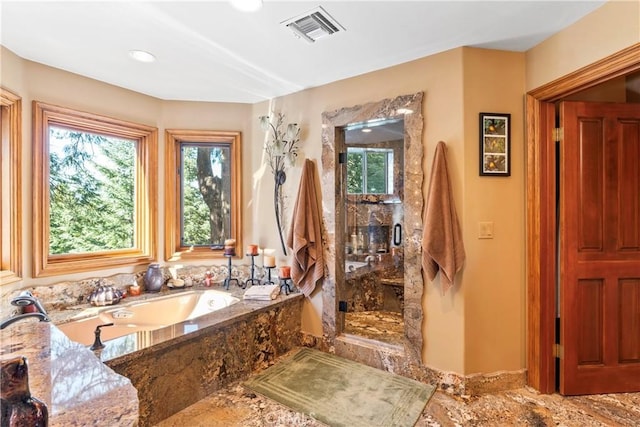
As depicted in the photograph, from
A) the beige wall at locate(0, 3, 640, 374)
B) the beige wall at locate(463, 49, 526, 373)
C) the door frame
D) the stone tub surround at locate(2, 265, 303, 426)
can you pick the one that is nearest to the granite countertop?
the stone tub surround at locate(2, 265, 303, 426)

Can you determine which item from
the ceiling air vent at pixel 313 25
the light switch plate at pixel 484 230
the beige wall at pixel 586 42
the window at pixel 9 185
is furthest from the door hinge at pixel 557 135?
the window at pixel 9 185

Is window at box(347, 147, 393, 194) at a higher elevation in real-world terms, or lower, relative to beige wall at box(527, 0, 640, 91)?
lower

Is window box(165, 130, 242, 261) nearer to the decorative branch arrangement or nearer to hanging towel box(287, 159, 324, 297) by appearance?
the decorative branch arrangement

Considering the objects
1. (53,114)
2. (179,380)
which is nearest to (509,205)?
(179,380)

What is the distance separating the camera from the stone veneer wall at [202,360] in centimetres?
168

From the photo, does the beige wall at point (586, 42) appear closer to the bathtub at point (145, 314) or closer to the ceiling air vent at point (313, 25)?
the ceiling air vent at point (313, 25)

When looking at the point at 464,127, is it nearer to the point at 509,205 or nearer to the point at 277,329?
the point at 509,205

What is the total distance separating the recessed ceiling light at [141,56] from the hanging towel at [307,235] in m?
1.35

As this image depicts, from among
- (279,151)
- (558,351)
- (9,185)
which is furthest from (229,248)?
(558,351)

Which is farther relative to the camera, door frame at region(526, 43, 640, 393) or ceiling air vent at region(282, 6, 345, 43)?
door frame at region(526, 43, 640, 393)

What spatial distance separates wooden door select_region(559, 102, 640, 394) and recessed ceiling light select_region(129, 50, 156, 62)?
2.82 meters

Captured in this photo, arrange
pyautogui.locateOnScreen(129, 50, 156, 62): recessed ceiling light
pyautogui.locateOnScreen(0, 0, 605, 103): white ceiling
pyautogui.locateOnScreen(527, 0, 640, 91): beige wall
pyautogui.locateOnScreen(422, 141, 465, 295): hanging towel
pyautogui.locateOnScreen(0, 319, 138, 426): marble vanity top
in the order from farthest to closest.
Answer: pyautogui.locateOnScreen(129, 50, 156, 62): recessed ceiling light → pyautogui.locateOnScreen(422, 141, 465, 295): hanging towel → pyautogui.locateOnScreen(0, 0, 605, 103): white ceiling → pyautogui.locateOnScreen(527, 0, 640, 91): beige wall → pyautogui.locateOnScreen(0, 319, 138, 426): marble vanity top

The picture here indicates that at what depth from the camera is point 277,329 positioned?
2.57 m

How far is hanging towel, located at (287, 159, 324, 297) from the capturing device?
2.62 meters
